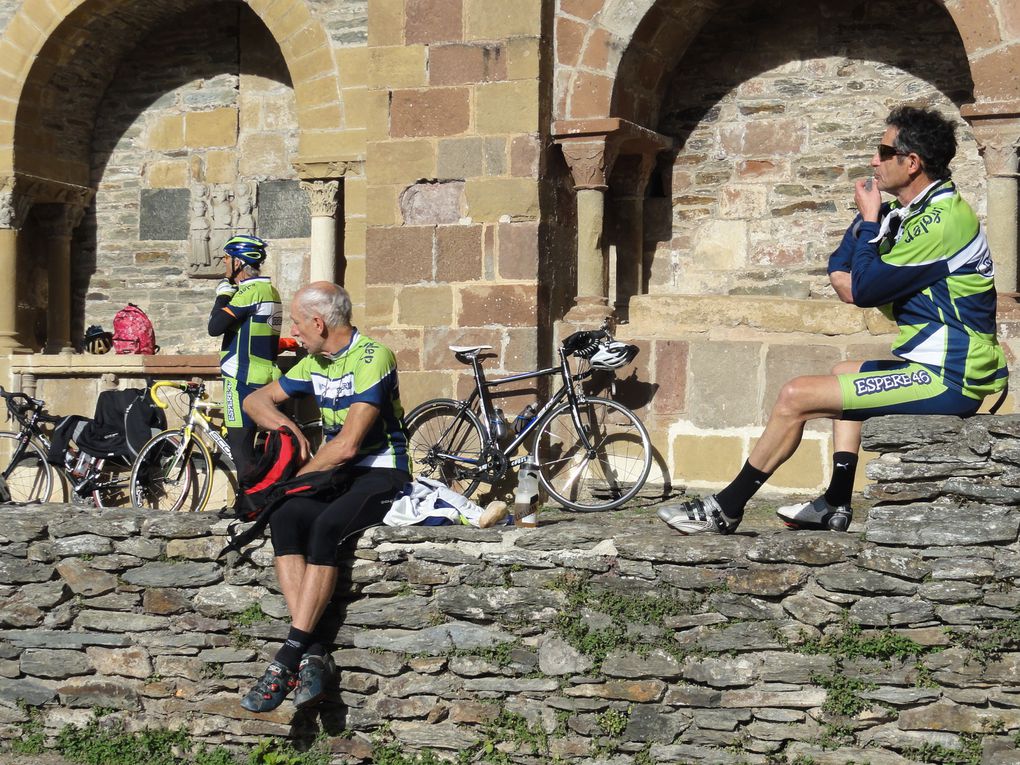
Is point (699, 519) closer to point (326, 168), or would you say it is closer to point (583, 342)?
point (583, 342)

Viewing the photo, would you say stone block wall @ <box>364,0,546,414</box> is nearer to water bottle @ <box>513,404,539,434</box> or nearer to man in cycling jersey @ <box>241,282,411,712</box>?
water bottle @ <box>513,404,539,434</box>

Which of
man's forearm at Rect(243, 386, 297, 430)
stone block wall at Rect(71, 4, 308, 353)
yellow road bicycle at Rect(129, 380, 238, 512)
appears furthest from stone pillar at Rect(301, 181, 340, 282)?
man's forearm at Rect(243, 386, 297, 430)

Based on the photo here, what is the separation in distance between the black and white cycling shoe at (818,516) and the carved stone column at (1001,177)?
8.38 ft

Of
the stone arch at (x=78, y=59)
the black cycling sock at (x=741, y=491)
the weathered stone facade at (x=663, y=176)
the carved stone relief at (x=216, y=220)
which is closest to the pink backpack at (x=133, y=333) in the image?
the weathered stone facade at (x=663, y=176)

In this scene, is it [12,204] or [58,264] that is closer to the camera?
[12,204]

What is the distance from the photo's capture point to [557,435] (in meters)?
7.89

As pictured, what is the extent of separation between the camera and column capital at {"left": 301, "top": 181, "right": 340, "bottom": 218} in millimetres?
10234

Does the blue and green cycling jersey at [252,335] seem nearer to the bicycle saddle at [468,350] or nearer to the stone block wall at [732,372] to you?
the bicycle saddle at [468,350]

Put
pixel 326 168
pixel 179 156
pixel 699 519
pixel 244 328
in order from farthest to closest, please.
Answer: pixel 179 156 → pixel 326 168 → pixel 244 328 → pixel 699 519

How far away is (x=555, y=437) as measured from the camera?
7891 millimetres

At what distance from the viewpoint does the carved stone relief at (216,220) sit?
11.2m

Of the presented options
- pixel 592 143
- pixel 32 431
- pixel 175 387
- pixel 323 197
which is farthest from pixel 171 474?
pixel 592 143

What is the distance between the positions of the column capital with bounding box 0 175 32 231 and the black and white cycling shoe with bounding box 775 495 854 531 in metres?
7.85

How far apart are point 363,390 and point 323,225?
16.3 ft
